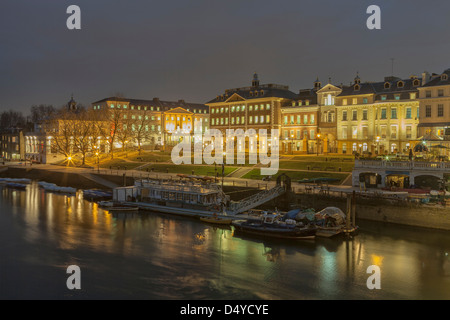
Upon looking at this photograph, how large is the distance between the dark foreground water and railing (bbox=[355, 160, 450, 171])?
11.0 m

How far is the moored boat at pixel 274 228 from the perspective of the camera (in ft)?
128

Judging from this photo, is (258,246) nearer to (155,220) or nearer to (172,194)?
(155,220)

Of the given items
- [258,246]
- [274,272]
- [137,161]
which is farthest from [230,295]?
[137,161]

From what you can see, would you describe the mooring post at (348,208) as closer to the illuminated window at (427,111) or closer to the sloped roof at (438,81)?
the illuminated window at (427,111)

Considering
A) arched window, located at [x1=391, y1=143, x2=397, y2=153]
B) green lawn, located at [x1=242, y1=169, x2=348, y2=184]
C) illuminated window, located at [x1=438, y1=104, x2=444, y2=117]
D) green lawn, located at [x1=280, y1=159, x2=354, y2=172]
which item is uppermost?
illuminated window, located at [x1=438, y1=104, x2=444, y2=117]

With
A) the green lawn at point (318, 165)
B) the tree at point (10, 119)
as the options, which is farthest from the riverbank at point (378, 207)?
the tree at point (10, 119)

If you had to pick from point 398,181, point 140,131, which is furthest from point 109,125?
point 398,181

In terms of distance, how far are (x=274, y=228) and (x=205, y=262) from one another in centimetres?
968

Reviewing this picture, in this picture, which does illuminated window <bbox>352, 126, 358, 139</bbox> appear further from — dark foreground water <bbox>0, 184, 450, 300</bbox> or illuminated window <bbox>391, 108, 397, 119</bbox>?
dark foreground water <bbox>0, 184, 450, 300</bbox>

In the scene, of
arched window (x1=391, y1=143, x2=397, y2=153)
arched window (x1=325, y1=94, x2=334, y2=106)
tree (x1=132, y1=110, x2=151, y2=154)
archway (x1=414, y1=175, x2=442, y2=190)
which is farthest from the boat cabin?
arched window (x1=325, y1=94, x2=334, y2=106)

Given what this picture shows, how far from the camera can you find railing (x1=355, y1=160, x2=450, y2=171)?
159 feet

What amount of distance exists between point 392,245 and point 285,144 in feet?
209

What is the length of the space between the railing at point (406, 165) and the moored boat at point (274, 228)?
17.4 metres

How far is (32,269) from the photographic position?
31625mm
